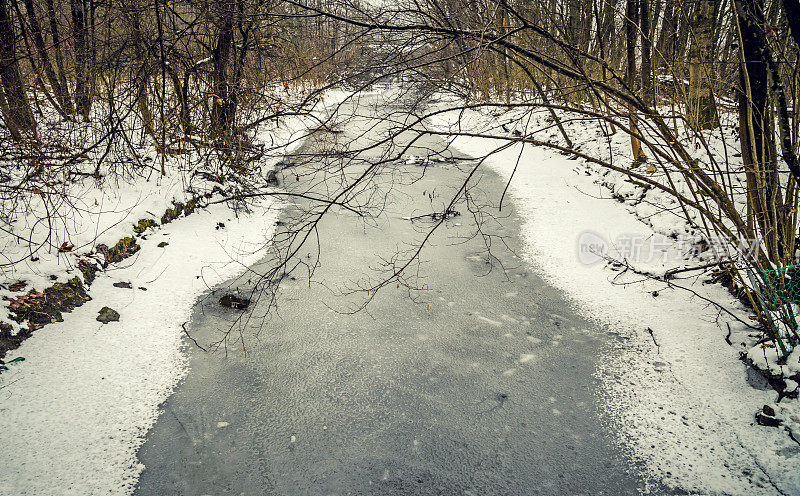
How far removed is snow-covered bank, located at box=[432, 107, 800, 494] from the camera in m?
2.84

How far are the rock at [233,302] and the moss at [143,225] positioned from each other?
2.06 meters

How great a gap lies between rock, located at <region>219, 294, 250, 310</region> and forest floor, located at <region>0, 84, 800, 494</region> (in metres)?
0.18

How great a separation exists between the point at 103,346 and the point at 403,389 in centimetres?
263

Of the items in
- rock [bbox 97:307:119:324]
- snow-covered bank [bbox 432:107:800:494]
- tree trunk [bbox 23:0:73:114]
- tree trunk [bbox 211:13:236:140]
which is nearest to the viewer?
snow-covered bank [bbox 432:107:800:494]

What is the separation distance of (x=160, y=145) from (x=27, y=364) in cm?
533

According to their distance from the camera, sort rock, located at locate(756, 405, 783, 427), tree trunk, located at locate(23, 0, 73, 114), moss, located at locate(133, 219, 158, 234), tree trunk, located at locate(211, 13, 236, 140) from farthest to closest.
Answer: tree trunk, located at locate(211, 13, 236, 140)
tree trunk, located at locate(23, 0, 73, 114)
moss, located at locate(133, 219, 158, 234)
rock, located at locate(756, 405, 783, 427)

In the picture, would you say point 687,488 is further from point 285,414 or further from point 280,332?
point 280,332

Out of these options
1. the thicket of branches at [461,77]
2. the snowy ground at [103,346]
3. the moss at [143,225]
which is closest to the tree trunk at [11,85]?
the thicket of branches at [461,77]

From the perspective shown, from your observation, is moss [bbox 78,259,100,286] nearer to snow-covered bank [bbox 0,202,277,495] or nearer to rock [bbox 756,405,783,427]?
snow-covered bank [bbox 0,202,277,495]

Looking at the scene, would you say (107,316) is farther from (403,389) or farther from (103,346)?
(403,389)

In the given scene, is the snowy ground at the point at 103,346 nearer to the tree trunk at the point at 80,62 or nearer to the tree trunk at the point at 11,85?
the tree trunk at the point at 11,85

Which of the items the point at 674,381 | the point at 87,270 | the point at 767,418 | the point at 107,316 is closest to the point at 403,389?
the point at 674,381

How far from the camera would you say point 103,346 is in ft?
13.2

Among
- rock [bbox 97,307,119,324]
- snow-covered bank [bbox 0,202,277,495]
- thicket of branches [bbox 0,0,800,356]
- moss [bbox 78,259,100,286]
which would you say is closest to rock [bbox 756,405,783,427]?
thicket of branches [bbox 0,0,800,356]
